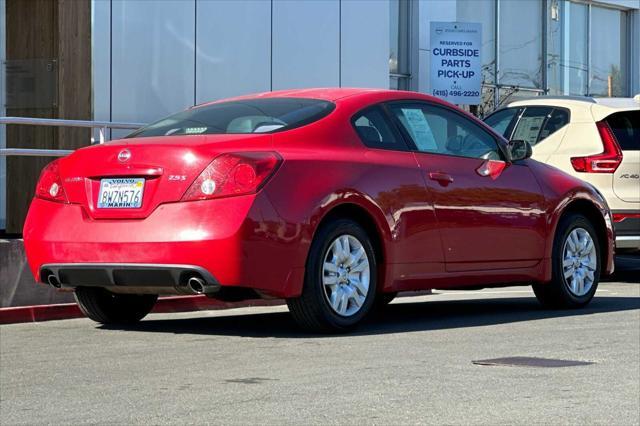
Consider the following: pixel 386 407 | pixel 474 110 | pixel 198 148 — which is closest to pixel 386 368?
pixel 386 407

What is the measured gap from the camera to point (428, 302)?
12.2m

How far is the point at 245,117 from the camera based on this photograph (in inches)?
373

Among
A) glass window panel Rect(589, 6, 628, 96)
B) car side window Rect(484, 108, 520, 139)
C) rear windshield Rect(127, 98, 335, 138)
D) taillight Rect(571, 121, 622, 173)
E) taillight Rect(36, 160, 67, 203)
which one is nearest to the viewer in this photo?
taillight Rect(36, 160, 67, 203)

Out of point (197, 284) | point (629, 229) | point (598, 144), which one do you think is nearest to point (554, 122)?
point (598, 144)

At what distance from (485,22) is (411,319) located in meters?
17.7

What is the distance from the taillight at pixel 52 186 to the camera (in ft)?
30.0

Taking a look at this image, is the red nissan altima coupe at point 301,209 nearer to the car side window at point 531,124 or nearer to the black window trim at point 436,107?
the black window trim at point 436,107

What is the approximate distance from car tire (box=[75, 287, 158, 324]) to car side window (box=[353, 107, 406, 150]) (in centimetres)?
191

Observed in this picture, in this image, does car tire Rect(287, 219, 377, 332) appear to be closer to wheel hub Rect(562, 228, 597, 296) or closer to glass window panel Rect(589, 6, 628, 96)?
wheel hub Rect(562, 228, 597, 296)

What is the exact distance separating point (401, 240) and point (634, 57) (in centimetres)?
2242

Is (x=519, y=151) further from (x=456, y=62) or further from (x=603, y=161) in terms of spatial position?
(x=456, y=62)

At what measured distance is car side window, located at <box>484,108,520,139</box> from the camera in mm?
14531

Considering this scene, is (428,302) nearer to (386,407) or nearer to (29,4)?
(386,407)

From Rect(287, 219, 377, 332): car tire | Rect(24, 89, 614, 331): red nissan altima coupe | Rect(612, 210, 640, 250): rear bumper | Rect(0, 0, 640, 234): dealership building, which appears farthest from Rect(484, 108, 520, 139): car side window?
Rect(287, 219, 377, 332): car tire
